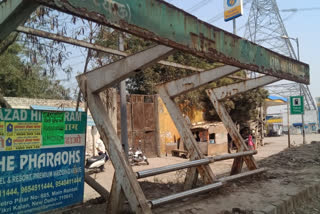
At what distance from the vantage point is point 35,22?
4738mm

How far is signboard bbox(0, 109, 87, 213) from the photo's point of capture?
127 inches

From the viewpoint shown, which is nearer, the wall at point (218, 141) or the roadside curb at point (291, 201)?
the roadside curb at point (291, 201)

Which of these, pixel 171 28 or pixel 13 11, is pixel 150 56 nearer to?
pixel 171 28

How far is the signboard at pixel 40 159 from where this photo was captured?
3.22 meters

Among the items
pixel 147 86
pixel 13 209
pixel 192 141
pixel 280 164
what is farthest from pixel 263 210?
pixel 147 86

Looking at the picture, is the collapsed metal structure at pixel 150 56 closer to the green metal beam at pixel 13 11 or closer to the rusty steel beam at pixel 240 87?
the green metal beam at pixel 13 11

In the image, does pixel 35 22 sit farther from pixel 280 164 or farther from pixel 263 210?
pixel 280 164

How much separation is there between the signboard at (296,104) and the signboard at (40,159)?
13288 mm

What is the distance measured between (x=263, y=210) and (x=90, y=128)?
9.28 m

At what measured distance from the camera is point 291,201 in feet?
15.1

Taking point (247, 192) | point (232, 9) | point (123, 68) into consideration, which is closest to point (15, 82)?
point (232, 9)

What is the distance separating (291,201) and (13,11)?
16.1 ft

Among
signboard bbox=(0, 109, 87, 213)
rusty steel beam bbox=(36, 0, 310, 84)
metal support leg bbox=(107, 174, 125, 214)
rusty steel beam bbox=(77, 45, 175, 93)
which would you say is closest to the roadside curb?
metal support leg bbox=(107, 174, 125, 214)

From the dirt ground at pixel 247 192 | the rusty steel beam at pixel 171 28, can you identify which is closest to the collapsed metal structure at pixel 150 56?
the rusty steel beam at pixel 171 28
